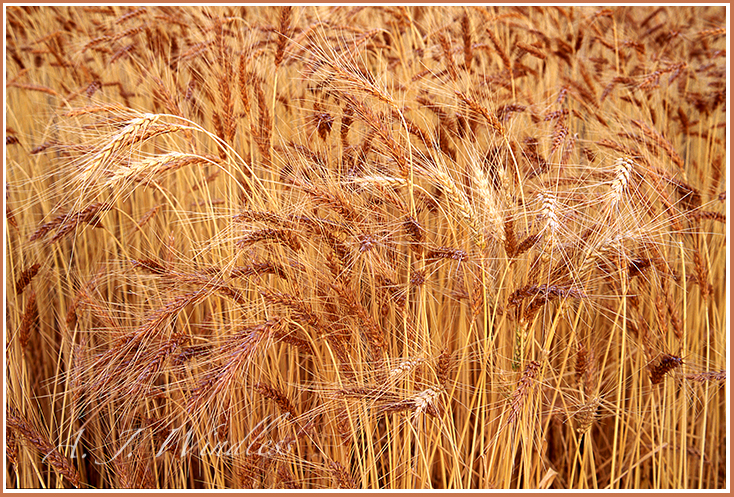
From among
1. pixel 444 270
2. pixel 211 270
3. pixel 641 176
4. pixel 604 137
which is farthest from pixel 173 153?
pixel 604 137

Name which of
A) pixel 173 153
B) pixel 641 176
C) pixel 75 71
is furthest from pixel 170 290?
pixel 75 71

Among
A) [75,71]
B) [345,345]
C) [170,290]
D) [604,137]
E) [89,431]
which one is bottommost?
[89,431]

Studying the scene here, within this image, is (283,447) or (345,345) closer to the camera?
(345,345)

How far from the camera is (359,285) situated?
1305 mm

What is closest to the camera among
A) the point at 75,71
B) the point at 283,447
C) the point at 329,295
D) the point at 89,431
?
the point at 329,295

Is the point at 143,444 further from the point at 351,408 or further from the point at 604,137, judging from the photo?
the point at 604,137

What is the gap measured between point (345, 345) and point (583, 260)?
24.6 inches

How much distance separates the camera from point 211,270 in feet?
Answer: 4.32

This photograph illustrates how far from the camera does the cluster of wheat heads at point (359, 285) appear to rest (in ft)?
4.09

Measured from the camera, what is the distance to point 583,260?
1283mm

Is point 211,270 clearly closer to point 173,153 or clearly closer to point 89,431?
point 173,153

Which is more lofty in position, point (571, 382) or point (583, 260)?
point (583, 260)

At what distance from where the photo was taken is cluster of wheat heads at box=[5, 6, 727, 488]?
125 cm

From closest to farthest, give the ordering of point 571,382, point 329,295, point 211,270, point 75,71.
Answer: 1. point 329,295
2. point 211,270
3. point 571,382
4. point 75,71
